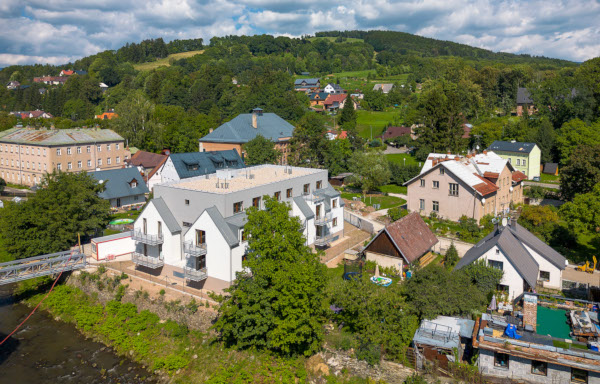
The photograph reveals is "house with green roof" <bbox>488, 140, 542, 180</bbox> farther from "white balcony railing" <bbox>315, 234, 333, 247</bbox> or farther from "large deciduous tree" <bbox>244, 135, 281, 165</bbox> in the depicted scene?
"white balcony railing" <bbox>315, 234, 333, 247</bbox>

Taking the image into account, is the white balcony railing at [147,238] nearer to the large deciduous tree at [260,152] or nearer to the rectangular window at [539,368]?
the rectangular window at [539,368]

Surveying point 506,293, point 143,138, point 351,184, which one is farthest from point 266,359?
point 143,138

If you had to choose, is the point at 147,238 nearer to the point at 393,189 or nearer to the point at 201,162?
the point at 201,162

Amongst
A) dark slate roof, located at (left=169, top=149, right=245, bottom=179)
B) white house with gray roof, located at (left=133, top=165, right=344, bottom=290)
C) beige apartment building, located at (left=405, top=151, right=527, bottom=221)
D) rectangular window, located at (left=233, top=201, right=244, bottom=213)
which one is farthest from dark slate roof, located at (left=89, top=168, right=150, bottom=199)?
beige apartment building, located at (left=405, top=151, right=527, bottom=221)

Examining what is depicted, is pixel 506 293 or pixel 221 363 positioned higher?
pixel 506 293

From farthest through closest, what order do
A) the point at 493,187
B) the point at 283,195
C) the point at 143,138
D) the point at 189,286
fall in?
the point at 143,138 → the point at 493,187 → the point at 283,195 → the point at 189,286

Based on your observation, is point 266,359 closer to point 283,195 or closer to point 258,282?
point 258,282

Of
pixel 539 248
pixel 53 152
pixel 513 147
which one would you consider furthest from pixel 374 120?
pixel 539 248
